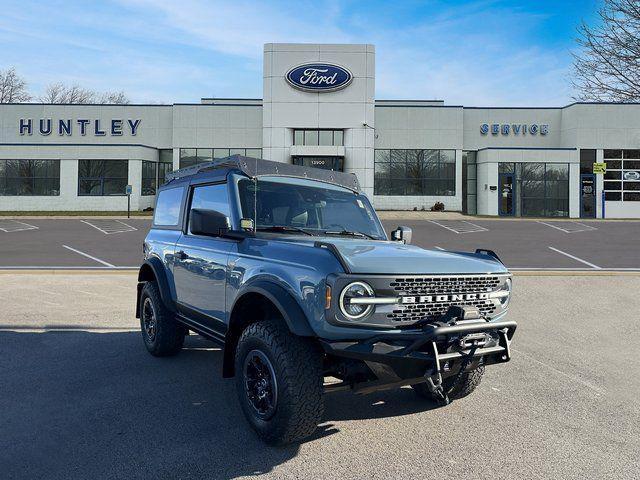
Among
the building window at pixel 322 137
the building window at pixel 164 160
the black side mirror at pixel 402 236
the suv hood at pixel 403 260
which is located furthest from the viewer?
the building window at pixel 164 160

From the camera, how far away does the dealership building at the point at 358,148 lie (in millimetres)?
36188

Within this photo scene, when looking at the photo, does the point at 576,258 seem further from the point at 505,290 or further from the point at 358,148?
the point at 358,148

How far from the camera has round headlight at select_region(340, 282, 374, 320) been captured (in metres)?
3.26

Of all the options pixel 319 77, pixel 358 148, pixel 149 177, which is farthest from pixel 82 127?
pixel 358 148

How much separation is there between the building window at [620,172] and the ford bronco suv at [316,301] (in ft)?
129

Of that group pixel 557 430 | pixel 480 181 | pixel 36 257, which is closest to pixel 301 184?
pixel 557 430

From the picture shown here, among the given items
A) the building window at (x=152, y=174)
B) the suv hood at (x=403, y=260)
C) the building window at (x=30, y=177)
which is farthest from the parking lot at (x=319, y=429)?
the building window at (x=30, y=177)

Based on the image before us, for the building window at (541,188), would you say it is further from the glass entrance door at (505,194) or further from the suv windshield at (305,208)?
the suv windshield at (305,208)

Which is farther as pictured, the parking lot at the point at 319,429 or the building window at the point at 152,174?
the building window at the point at 152,174

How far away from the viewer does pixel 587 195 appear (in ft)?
127

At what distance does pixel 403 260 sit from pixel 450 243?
1699 centimetres

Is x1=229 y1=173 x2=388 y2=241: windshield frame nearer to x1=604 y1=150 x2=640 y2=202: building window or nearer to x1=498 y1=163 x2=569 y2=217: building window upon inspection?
x1=498 y1=163 x2=569 y2=217: building window

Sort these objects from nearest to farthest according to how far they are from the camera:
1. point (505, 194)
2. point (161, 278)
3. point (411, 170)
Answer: point (161, 278) → point (505, 194) → point (411, 170)

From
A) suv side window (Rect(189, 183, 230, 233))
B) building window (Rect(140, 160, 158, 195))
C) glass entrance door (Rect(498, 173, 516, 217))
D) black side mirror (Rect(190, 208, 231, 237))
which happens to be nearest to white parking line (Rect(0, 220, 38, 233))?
building window (Rect(140, 160, 158, 195))
